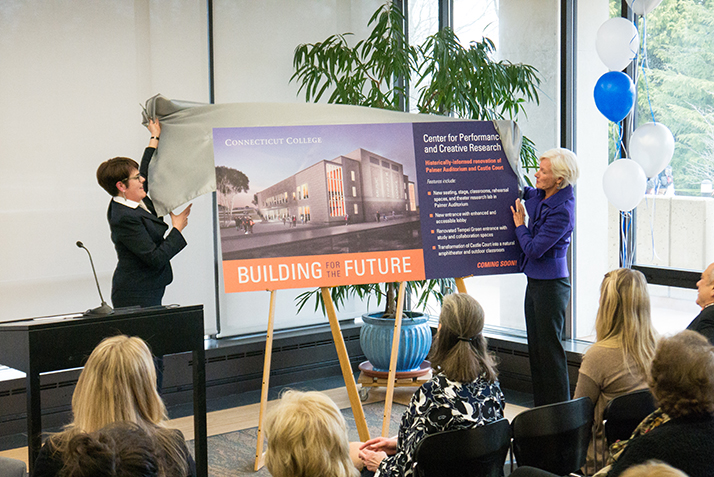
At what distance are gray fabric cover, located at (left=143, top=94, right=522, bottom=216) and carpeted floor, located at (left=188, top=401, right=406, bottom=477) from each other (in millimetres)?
1343

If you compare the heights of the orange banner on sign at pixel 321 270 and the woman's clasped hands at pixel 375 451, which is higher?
the orange banner on sign at pixel 321 270

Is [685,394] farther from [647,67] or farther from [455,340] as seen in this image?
[647,67]

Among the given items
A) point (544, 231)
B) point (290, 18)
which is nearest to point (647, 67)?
point (544, 231)

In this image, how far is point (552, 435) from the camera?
2146 mm

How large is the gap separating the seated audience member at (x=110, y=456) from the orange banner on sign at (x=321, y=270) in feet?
6.16

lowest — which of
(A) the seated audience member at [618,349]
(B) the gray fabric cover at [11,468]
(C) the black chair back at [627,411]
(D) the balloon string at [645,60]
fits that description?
(B) the gray fabric cover at [11,468]

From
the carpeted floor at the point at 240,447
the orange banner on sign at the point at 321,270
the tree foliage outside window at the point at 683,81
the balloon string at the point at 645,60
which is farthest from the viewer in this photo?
the balloon string at the point at 645,60

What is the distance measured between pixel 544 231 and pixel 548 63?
1651 mm

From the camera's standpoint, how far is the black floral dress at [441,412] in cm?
206

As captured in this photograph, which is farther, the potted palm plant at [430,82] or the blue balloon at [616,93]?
the potted palm plant at [430,82]

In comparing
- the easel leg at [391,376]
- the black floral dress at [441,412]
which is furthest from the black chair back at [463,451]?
the easel leg at [391,376]

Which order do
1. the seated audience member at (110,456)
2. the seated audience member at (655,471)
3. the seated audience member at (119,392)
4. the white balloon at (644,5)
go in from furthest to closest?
the white balloon at (644,5)
the seated audience member at (119,392)
the seated audience member at (110,456)
the seated audience member at (655,471)

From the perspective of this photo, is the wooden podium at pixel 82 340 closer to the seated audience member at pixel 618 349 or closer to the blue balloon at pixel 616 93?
the seated audience member at pixel 618 349

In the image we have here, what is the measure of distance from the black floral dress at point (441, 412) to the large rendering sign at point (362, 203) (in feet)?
4.34
